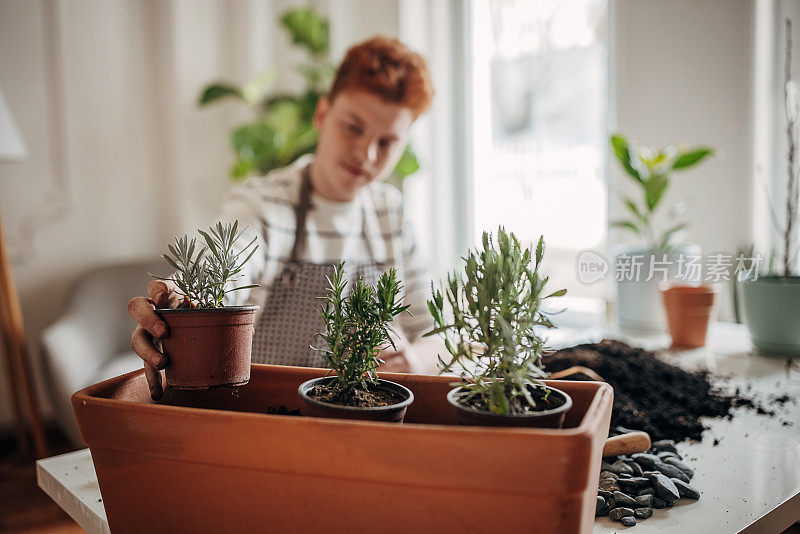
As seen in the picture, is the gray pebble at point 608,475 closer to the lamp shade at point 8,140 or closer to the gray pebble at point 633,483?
the gray pebble at point 633,483

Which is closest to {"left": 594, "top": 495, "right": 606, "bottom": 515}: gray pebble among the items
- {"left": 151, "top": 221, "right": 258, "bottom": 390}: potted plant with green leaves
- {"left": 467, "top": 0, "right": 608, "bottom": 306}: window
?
{"left": 151, "top": 221, "right": 258, "bottom": 390}: potted plant with green leaves

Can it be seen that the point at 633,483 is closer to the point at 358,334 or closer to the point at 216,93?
the point at 358,334

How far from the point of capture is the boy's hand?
0.49 meters

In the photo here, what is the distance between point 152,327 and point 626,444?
1.71 ft

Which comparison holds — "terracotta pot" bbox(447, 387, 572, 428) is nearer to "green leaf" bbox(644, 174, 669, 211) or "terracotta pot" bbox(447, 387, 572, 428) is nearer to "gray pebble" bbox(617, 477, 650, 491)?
"gray pebble" bbox(617, 477, 650, 491)

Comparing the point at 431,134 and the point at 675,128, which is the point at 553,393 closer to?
the point at 675,128

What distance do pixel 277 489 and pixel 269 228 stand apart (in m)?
0.94

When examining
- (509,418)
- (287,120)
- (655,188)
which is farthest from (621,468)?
(287,120)

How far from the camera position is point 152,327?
1.62ft

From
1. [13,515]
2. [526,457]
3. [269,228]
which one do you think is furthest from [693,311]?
[13,515]

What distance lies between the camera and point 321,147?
140 cm

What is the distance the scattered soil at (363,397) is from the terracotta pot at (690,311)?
3.70 feet

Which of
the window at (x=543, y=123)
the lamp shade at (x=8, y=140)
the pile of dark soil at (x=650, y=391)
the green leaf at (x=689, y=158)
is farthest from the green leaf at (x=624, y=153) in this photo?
the lamp shade at (x=8, y=140)

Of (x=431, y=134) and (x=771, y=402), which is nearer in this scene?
(x=771, y=402)
